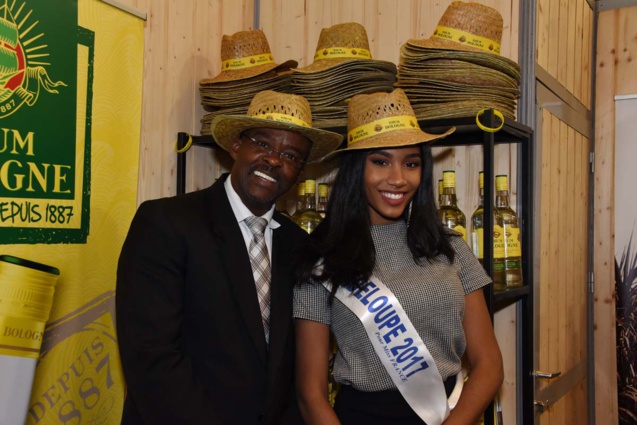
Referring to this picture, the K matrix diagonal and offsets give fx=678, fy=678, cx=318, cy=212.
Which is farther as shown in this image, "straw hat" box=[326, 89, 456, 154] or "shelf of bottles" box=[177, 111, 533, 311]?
"shelf of bottles" box=[177, 111, 533, 311]

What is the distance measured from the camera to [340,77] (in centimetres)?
203

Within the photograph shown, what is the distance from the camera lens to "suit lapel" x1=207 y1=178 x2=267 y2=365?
5.01 ft

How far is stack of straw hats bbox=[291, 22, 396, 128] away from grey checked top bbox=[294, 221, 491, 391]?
0.57 metres

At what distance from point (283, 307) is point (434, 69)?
0.81m

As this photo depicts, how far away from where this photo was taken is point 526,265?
85.3 inches

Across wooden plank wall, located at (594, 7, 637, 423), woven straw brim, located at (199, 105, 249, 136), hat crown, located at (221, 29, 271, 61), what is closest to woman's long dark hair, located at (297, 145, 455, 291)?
woven straw brim, located at (199, 105, 249, 136)

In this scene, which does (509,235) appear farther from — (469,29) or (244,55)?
(244,55)

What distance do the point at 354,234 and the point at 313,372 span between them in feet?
1.16

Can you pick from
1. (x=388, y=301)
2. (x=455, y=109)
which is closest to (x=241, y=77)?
(x=455, y=109)

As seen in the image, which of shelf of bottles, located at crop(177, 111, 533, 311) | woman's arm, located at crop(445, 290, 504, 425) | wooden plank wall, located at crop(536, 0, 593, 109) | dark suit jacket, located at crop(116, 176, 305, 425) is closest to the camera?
dark suit jacket, located at crop(116, 176, 305, 425)

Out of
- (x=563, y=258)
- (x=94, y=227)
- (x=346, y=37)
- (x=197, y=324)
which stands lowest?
(x=197, y=324)

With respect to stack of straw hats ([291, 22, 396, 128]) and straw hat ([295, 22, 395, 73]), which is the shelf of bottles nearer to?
stack of straw hats ([291, 22, 396, 128])

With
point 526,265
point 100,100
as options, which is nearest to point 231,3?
point 100,100

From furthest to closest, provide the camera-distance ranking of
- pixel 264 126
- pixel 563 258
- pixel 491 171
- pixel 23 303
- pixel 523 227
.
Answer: pixel 563 258
pixel 523 227
pixel 491 171
pixel 264 126
pixel 23 303
